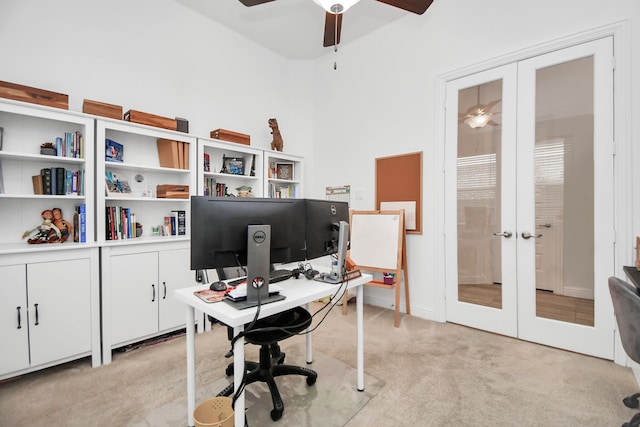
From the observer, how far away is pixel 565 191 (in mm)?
2412

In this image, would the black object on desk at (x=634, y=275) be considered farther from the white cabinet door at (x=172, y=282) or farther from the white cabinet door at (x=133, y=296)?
the white cabinet door at (x=133, y=296)

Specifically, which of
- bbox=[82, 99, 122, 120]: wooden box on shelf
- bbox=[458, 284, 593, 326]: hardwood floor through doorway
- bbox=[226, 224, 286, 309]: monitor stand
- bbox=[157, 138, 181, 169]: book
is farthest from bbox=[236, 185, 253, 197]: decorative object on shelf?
bbox=[458, 284, 593, 326]: hardwood floor through doorway

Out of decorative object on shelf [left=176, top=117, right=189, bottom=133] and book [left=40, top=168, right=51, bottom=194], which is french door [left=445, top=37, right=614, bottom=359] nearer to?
decorative object on shelf [left=176, top=117, right=189, bottom=133]

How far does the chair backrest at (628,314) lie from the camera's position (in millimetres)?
1324

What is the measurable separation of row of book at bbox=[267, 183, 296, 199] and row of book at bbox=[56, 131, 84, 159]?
6.13ft

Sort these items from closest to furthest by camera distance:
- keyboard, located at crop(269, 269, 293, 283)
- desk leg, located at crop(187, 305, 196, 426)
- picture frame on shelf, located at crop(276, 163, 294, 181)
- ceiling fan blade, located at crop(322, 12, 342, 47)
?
desk leg, located at crop(187, 305, 196, 426) < keyboard, located at crop(269, 269, 293, 283) < ceiling fan blade, located at crop(322, 12, 342, 47) < picture frame on shelf, located at crop(276, 163, 294, 181)

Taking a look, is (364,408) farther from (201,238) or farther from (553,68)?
(553,68)

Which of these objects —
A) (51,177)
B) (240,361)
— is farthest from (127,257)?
(240,361)

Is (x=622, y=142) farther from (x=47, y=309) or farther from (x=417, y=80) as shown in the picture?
(x=47, y=309)

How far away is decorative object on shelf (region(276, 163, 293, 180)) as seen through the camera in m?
3.87

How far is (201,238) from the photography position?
51.4 inches

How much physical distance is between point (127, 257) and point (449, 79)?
3537mm

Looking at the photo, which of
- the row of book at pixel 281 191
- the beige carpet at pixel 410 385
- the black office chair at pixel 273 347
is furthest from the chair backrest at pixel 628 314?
the row of book at pixel 281 191

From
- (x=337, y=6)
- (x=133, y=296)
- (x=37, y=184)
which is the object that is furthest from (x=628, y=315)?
(x=37, y=184)
